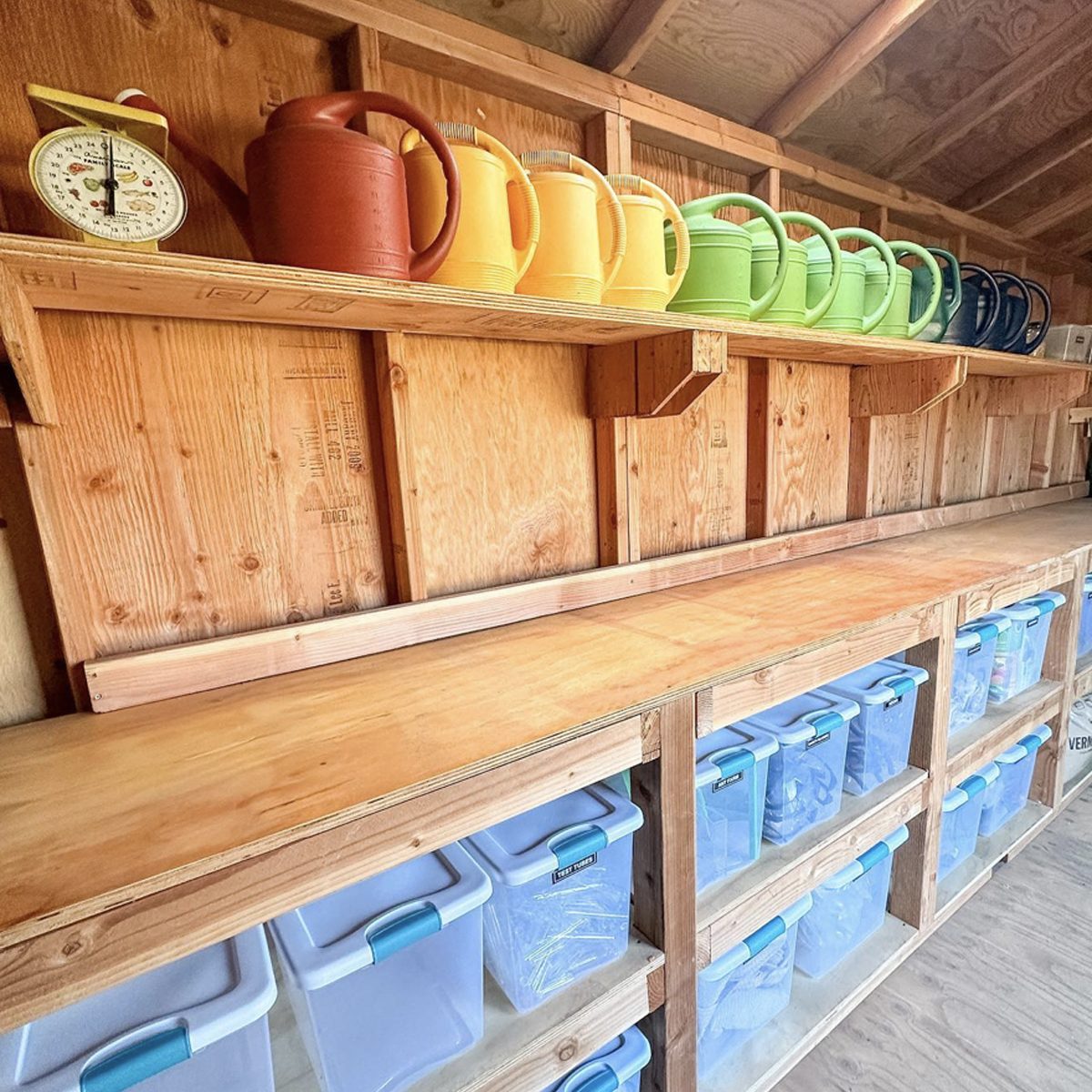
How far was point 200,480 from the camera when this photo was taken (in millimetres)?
995

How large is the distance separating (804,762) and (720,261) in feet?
3.28

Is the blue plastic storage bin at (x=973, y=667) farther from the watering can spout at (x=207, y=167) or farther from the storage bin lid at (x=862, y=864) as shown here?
the watering can spout at (x=207, y=167)

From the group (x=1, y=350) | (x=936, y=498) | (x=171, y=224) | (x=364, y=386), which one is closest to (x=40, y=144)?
(x=171, y=224)

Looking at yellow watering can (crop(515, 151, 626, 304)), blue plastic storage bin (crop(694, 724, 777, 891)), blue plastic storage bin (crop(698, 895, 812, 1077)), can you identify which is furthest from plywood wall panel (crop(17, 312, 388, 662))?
blue plastic storage bin (crop(698, 895, 812, 1077))

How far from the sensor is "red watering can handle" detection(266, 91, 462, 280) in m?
0.79

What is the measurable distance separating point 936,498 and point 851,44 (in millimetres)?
1547

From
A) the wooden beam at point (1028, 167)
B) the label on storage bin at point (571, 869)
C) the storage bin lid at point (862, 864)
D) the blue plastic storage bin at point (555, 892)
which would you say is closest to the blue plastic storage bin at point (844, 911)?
the storage bin lid at point (862, 864)

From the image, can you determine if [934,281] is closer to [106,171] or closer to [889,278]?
[889,278]

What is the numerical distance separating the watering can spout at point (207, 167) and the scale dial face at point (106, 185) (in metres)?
0.09

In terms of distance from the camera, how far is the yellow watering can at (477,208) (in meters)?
0.90

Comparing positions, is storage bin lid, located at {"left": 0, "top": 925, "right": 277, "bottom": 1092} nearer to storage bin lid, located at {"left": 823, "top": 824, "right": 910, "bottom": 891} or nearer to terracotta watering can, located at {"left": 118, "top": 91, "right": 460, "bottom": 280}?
terracotta watering can, located at {"left": 118, "top": 91, "right": 460, "bottom": 280}

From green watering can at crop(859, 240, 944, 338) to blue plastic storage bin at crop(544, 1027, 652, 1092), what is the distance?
61.9 inches

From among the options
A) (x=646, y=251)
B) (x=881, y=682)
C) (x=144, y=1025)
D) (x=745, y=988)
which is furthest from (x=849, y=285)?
(x=144, y=1025)

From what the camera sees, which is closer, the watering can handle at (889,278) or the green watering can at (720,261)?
the green watering can at (720,261)
